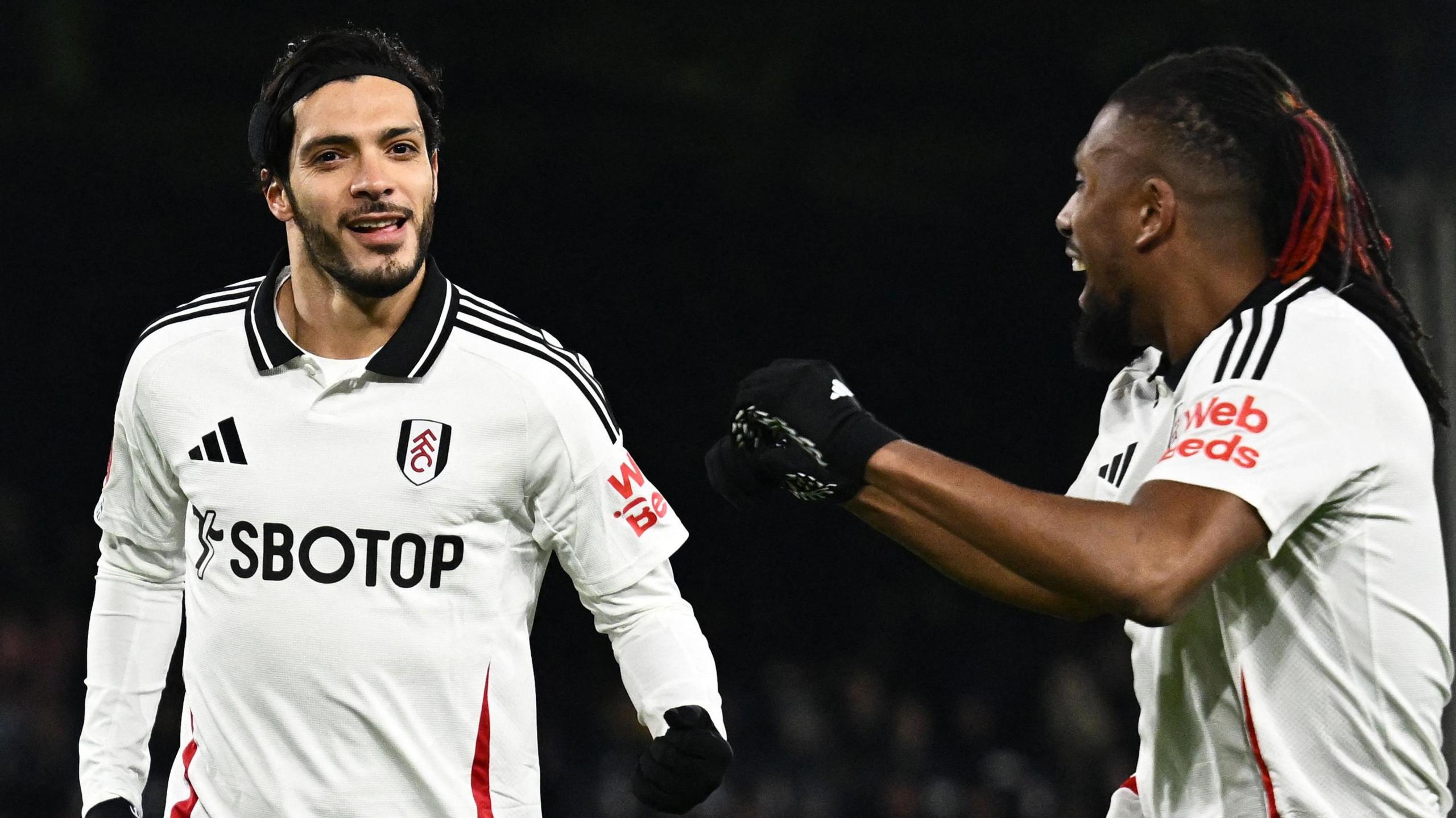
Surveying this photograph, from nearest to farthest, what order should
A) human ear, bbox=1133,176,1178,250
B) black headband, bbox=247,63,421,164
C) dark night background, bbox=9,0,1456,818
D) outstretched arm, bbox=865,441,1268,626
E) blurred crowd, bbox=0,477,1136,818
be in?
outstretched arm, bbox=865,441,1268,626 < human ear, bbox=1133,176,1178,250 < black headband, bbox=247,63,421,164 < blurred crowd, bbox=0,477,1136,818 < dark night background, bbox=9,0,1456,818

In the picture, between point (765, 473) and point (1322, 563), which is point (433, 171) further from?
point (1322, 563)

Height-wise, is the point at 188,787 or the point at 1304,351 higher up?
the point at 1304,351

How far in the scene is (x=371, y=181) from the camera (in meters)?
2.37

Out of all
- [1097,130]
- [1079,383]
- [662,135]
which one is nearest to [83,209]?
[662,135]

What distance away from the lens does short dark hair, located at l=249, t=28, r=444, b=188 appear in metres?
2.47

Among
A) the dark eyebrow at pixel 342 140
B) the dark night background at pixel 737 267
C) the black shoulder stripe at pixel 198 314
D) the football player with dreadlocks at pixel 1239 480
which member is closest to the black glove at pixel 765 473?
the football player with dreadlocks at pixel 1239 480

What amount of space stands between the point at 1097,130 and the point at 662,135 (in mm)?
6777

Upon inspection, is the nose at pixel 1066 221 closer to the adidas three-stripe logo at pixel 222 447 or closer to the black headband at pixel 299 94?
the black headband at pixel 299 94

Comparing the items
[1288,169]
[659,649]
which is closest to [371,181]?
[659,649]

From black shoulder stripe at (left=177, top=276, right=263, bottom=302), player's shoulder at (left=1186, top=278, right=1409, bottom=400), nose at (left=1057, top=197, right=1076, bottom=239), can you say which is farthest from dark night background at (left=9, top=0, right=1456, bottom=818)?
A: player's shoulder at (left=1186, top=278, right=1409, bottom=400)

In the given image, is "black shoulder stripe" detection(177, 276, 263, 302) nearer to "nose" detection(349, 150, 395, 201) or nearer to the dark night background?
"nose" detection(349, 150, 395, 201)

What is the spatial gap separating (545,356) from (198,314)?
1.83 feet

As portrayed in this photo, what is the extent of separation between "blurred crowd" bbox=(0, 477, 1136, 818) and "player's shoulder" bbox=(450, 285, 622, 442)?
15.0 ft

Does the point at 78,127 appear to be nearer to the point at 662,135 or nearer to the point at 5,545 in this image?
the point at 5,545
